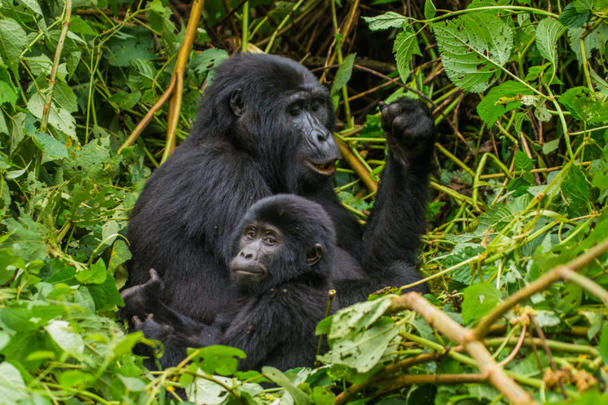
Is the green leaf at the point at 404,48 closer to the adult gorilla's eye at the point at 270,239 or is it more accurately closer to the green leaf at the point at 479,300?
the adult gorilla's eye at the point at 270,239

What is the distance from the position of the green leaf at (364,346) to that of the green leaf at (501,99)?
1.46 metres

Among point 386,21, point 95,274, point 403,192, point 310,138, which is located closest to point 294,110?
point 310,138

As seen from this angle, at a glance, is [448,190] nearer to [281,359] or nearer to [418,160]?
[418,160]

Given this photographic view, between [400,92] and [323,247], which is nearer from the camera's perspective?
[323,247]

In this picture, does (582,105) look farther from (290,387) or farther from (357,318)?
(290,387)

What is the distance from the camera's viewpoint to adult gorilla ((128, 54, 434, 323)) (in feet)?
11.9

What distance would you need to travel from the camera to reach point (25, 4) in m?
3.62

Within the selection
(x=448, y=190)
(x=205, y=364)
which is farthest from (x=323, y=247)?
(x=448, y=190)

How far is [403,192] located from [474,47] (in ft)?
3.17

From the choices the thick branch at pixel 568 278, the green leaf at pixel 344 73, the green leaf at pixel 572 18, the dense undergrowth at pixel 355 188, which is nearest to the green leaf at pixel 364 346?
the dense undergrowth at pixel 355 188

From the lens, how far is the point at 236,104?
12.9 ft

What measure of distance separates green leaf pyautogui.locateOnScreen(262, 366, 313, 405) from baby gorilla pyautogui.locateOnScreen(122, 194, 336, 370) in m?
0.58

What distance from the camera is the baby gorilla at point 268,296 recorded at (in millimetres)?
3088

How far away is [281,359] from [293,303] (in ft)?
0.80
